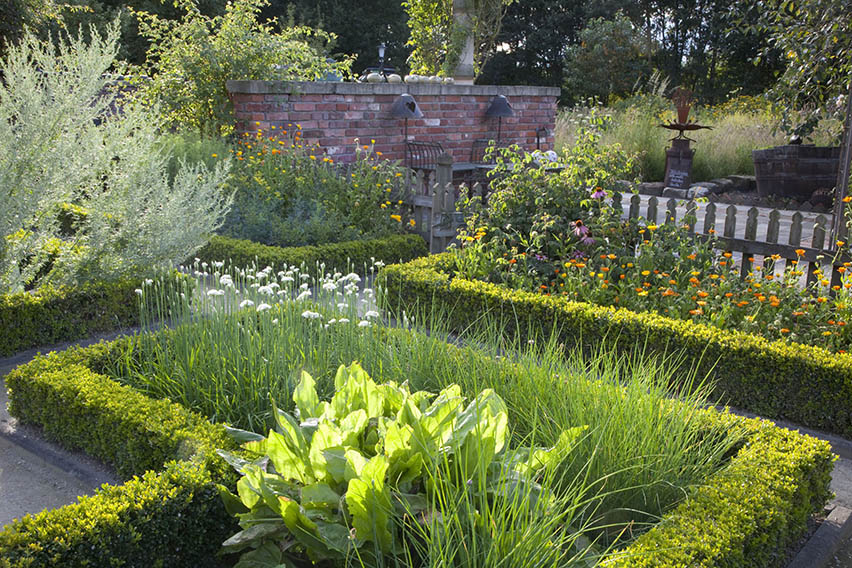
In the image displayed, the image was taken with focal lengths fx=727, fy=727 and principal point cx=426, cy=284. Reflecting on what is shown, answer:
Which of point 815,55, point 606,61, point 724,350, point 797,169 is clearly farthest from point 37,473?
point 606,61

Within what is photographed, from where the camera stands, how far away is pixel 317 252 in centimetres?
650

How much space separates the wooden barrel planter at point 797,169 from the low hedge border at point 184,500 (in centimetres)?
970

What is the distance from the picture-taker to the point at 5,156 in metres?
4.85

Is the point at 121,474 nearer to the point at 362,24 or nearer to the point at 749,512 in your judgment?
the point at 749,512

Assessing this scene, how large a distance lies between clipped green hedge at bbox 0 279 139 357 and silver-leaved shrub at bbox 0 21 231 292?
23 centimetres

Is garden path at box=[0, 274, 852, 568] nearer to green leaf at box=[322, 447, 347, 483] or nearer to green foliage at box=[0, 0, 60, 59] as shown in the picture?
green leaf at box=[322, 447, 347, 483]

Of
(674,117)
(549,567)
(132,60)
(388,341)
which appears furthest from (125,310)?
(132,60)

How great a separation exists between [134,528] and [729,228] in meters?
5.51

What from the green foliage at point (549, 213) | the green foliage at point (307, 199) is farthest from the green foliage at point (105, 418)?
the green foliage at point (307, 199)

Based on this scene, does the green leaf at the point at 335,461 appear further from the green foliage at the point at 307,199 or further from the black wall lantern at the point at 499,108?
the black wall lantern at the point at 499,108

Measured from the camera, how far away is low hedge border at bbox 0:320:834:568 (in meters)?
2.34

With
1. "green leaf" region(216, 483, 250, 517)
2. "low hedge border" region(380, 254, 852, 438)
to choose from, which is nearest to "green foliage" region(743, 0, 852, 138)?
"low hedge border" region(380, 254, 852, 438)

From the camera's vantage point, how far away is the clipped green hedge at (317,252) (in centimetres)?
633

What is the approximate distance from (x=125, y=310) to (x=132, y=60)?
2144 cm
